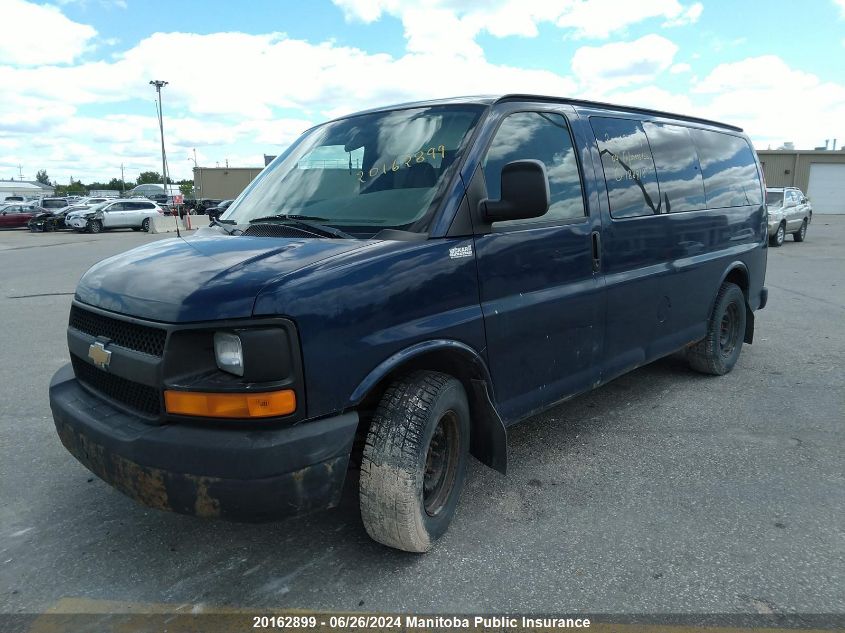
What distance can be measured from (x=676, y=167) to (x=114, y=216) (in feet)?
104

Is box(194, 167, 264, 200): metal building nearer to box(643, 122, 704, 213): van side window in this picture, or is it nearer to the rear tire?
the rear tire

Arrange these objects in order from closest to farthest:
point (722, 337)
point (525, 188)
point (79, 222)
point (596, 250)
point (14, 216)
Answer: point (525, 188)
point (596, 250)
point (722, 337)
point (79, 222)
point (14, 216)

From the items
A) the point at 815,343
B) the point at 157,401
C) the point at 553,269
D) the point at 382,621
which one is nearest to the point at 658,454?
the point at 553,269

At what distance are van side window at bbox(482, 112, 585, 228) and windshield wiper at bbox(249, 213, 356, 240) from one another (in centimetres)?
75

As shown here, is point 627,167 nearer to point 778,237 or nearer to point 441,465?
point 441,465

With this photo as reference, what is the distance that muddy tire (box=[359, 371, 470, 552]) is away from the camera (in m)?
2.55

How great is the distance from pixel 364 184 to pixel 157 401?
4.77ft

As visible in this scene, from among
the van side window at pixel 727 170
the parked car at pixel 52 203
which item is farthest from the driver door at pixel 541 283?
the parked car at pixel 52 203

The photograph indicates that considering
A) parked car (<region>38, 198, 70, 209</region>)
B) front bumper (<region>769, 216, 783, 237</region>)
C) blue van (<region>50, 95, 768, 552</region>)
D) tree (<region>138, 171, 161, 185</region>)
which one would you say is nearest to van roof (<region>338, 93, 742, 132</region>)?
blue van (<region>50, 95, 768, 552</region>)

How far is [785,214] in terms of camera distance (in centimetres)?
1900

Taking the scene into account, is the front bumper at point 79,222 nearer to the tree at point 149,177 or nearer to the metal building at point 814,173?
the metal building at point 814,173

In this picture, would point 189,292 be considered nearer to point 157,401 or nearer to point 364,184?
point 157,401

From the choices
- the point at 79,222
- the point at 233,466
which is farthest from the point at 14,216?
the point at 233,466

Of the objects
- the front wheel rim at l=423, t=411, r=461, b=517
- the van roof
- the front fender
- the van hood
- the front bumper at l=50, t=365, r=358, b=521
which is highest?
the van roof
